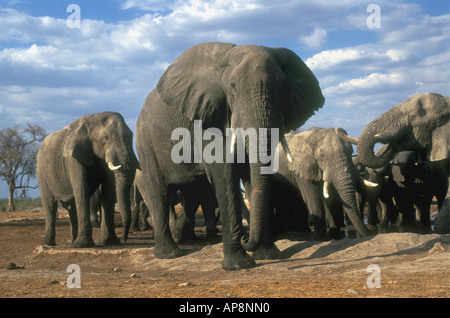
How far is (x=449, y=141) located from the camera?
1058 cm

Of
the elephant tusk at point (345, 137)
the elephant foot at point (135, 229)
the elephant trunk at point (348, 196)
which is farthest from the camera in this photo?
the elephant foot at point (135, 229)

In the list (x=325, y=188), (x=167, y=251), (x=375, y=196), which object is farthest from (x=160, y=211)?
(x=375, y=196)

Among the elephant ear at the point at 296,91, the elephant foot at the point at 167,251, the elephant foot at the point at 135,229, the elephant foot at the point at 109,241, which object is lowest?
the elephant foot at the point at 135,229

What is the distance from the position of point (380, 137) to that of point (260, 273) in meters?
4.72

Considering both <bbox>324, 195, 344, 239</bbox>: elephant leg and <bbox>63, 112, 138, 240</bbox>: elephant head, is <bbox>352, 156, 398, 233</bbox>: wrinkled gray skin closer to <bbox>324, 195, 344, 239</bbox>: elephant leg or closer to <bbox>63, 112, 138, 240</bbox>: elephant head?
<bbox>324, 195, 344, 239</bbox>: elephant leg

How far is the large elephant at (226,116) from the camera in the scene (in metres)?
7.34

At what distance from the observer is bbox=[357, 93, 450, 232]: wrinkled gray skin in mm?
10734

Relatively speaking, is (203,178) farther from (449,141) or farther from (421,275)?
(449,141)

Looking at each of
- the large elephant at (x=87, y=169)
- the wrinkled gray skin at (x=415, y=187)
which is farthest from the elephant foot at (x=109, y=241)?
the wrinkled gray skin at (x=415, y=187)

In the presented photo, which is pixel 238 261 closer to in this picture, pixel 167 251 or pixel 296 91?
pixel 167 251

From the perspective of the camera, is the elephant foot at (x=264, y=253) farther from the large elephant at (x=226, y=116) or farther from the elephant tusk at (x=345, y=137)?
the elephant tusk at (x=345, y=137)

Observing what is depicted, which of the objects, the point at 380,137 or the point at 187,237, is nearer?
the point at 380,137

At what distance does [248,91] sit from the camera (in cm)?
728

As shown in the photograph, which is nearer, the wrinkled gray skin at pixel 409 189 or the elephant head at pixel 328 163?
the elephant head at pixel 328 163
